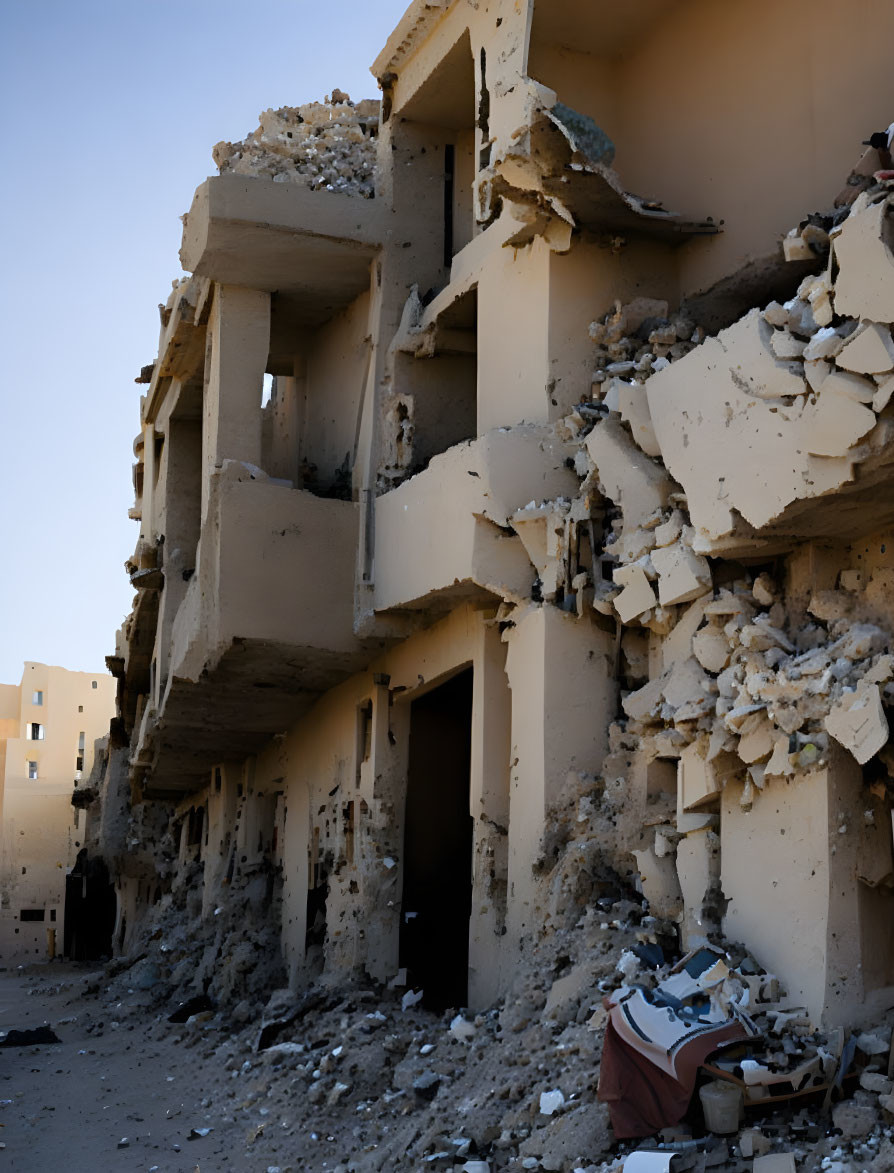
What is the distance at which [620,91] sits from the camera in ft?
33.0

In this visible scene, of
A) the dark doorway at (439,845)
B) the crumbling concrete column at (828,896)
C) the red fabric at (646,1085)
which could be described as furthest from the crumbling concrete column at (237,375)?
the red fabric at (646,1085)

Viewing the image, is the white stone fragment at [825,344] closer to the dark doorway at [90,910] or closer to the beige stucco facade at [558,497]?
the beige stucco facade at [558,497]

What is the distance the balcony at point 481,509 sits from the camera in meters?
9.10

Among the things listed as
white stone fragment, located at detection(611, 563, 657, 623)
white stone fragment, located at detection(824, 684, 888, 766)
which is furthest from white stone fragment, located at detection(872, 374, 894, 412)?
white stone fragment, located at detection(611, 563, 657, 623)

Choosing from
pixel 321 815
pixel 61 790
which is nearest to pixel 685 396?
pixel 321 815

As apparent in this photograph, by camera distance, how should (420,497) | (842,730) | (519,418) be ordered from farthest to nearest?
(420,497) → (519,418) → (842,730)

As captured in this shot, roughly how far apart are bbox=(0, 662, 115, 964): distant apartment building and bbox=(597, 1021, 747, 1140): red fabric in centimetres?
2537

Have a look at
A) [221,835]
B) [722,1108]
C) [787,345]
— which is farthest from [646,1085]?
[221,835]

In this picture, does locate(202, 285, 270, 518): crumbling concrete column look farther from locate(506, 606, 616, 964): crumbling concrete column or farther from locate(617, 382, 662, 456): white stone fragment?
locate(617, 382, 662, 456): white stone fragment

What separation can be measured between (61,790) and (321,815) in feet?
73.6

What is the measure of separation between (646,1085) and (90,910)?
23667 millimetres

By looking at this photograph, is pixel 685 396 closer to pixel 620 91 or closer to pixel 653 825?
pixel 653 825

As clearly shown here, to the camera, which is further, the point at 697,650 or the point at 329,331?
the point at 329,331

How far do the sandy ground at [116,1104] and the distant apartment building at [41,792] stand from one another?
16451 mm
